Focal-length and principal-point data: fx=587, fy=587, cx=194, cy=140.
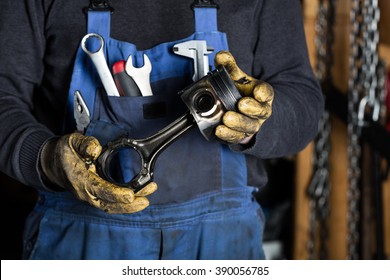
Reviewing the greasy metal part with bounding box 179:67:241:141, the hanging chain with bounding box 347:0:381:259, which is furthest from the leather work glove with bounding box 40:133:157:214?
the hanging chain with bounding box 347:0:381:259

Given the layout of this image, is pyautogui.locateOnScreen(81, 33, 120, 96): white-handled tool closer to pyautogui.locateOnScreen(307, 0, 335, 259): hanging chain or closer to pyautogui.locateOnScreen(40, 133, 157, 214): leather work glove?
pyautogui.locateOnScreen(40, 133, 157, 214): leather work glove

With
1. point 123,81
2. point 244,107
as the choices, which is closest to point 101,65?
point 123,81

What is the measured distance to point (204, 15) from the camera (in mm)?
983

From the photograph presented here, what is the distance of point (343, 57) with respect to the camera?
179 centimetres

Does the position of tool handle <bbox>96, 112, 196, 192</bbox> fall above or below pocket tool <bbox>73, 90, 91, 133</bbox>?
below

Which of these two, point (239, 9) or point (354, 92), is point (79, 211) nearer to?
point (239, 9)

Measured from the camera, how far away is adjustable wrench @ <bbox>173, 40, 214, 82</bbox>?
0.93 meters

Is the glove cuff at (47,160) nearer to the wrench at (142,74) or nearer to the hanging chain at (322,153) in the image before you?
the wrench at (142,74)

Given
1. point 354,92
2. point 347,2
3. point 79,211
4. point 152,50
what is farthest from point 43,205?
point 347,2

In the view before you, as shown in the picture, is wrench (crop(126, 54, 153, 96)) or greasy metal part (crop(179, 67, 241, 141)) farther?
wrench (crop(126, 54, 153, 96))

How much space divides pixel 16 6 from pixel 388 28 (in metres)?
1.17

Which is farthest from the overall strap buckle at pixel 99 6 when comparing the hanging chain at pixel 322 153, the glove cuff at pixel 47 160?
the hanging chain at pixel 322 153

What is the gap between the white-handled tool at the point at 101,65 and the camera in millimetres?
929
